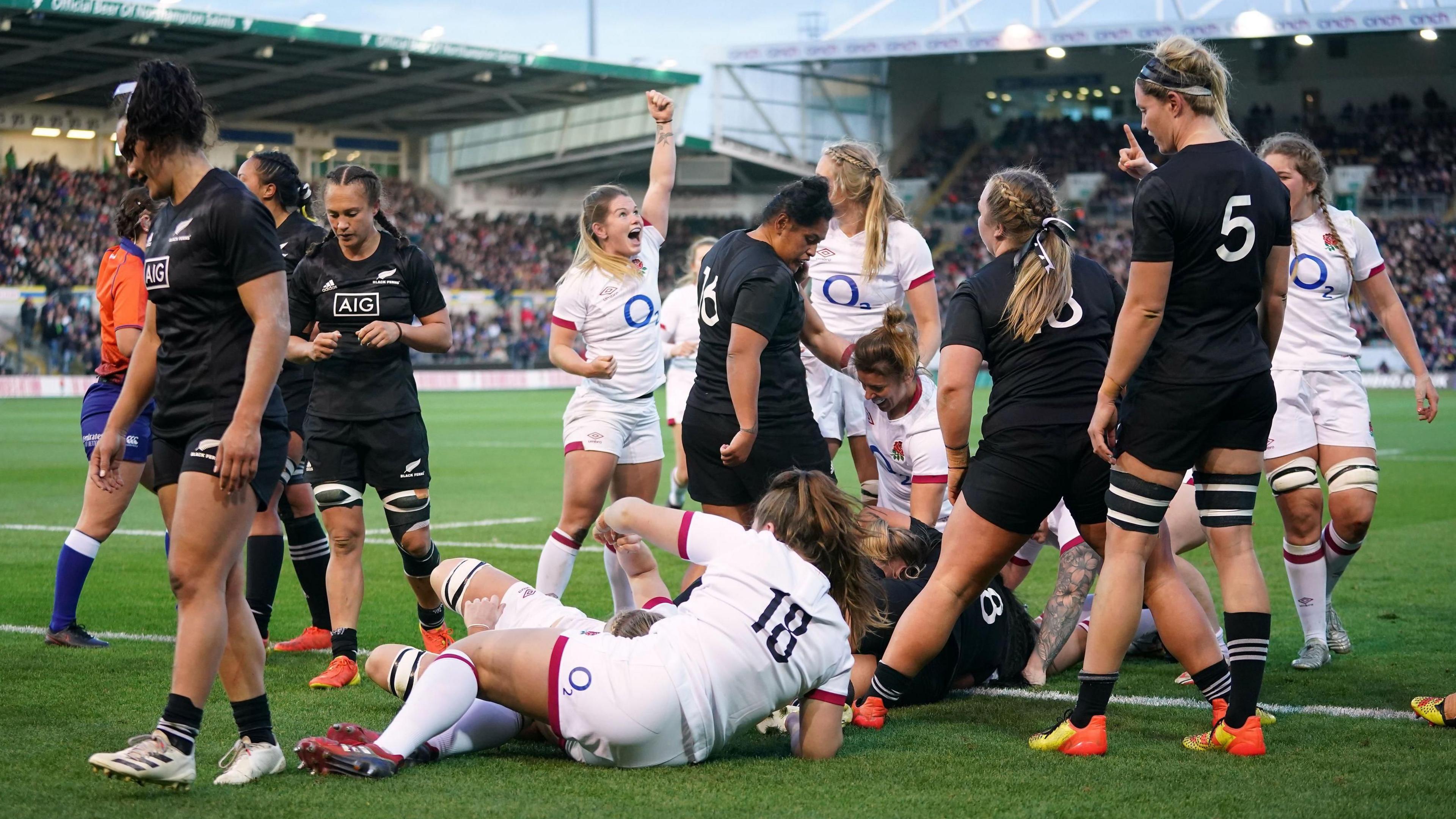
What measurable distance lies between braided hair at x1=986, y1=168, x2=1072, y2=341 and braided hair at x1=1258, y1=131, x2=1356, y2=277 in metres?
1.54

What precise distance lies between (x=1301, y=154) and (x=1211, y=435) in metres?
2.24

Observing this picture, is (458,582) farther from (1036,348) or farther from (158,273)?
(1036,348)

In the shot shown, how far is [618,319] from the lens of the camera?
23.2ft

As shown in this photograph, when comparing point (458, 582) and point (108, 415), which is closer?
point (458, 582)

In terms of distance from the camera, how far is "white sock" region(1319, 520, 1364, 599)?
6660 mm

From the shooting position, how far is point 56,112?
4306 cm

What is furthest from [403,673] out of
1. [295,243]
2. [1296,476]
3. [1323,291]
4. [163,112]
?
[1323,291]

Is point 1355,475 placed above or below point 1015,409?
below

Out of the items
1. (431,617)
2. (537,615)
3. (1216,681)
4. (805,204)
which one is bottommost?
(431,617)

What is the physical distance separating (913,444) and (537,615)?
2.41 meters

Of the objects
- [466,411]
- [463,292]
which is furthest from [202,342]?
[463,292]

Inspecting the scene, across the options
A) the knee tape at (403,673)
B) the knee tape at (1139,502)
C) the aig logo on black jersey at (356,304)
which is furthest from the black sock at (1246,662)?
the aig logo on black jersey at (356,304)

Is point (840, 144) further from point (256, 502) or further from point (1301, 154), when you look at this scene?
point (256, 502)

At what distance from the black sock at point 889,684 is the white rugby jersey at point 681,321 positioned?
7.13 m
